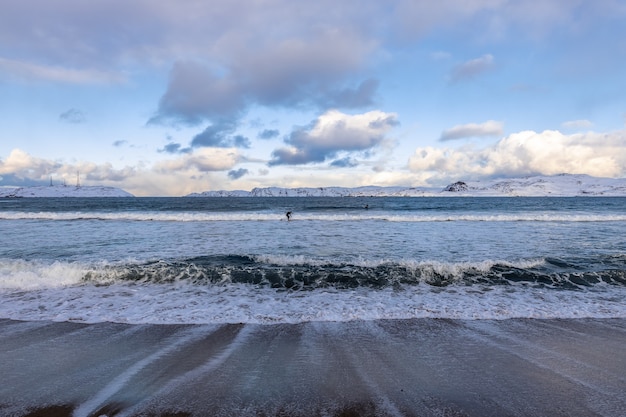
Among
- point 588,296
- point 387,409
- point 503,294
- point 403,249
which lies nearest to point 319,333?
point 387,409

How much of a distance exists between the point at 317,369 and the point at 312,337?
4.55 feet

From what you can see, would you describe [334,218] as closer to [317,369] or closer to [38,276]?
[38,276]

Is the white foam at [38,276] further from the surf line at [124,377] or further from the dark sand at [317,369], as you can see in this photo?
the surf line at [124,377]

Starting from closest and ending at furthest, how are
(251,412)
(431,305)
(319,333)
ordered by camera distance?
(251,412)
(319,333)
(431,305)

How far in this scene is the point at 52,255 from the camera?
15508 millimetres

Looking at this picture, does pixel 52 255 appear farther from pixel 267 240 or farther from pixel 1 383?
pixel 1 383

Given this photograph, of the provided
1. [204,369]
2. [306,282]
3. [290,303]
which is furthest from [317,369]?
[306,282]

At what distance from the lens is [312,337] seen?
21.0 feet

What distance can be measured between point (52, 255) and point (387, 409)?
17.0 meters

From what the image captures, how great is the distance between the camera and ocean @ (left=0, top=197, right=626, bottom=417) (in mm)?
4172

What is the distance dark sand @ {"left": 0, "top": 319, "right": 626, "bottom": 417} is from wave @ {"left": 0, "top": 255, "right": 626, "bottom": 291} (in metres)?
3.56

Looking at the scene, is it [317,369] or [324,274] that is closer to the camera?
[317,369]

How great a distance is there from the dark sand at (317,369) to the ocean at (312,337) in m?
0.03

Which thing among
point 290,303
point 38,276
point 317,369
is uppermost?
point 38,276
